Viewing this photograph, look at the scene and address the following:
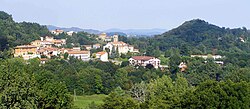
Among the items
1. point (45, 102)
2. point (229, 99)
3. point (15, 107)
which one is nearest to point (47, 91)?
point (45, 102)

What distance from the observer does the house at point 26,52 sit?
56819mm

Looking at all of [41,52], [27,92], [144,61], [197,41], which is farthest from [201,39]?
[27,92]

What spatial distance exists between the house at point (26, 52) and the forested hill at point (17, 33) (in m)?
1.41

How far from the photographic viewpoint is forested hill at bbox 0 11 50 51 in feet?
190

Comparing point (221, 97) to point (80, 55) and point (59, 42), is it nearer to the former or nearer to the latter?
point (80, 55)

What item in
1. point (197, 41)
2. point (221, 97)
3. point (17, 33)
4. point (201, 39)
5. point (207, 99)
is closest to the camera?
point (207, 99)

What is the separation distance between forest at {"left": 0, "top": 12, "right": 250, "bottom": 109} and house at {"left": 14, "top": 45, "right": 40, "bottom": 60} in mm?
1192

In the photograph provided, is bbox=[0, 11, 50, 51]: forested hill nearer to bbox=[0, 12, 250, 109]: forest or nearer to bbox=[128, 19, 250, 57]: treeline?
bbox=[0, 12, 250, 109]: forest

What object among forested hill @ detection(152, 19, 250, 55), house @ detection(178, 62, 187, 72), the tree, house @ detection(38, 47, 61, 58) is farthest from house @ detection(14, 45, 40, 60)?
the tree

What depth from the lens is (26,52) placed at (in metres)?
57.9

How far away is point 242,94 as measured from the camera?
58.0ft

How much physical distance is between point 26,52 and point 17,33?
8.93 meters

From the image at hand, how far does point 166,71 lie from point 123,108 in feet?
108

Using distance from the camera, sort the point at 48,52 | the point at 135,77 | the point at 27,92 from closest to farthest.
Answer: the point at 27,92 → the point at 135,77 → the point at 48,52
